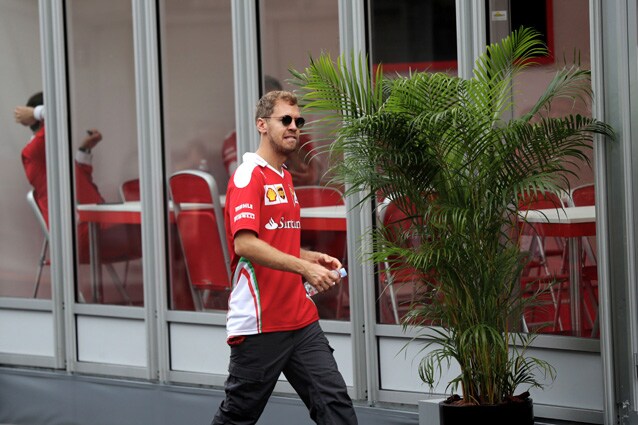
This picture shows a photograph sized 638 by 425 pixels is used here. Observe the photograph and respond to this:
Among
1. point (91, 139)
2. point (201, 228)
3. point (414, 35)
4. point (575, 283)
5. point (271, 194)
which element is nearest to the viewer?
point (271, 194)

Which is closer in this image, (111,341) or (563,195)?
(563,195)

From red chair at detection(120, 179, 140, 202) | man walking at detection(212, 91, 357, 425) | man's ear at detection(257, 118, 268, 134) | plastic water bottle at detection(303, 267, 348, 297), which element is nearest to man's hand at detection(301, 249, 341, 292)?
plastic water bottle at detection(303, 267, 348, 297)

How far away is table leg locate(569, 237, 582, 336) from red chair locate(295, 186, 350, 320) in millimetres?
1629

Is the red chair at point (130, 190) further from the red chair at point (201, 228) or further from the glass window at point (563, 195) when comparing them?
the glass window at point (563, 195)

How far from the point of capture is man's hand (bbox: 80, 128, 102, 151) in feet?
31.7

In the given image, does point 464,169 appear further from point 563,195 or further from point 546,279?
point 546,279

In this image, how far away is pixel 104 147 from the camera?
9.62 m

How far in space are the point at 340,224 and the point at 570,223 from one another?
5.64 ft

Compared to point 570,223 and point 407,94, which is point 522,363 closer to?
point 570,223

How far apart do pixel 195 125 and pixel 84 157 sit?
41.8 inches

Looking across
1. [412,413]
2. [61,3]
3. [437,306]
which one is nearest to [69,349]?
[61,3]

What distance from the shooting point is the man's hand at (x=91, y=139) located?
31.7 feet

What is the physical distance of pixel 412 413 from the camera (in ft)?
24.6

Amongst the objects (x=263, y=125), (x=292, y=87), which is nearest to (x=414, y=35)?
(x=292, y=87)
